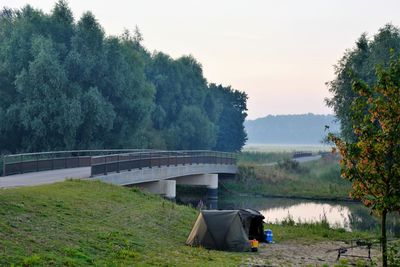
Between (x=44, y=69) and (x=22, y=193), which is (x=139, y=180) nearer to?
(x=44, y=69)

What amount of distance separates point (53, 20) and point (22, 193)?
109ft

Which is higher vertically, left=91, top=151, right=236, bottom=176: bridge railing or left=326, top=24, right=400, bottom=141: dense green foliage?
left=326, top=24, right=400, bottom=141: dense green foliage

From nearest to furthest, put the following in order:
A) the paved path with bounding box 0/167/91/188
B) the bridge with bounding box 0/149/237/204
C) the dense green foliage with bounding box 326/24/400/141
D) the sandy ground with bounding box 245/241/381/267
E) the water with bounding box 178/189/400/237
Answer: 1. the sandy ground with bounding box 245/241/381/267
2. the paved path with bounding box 0/167/91/188
3. the bridge with bounding box 0/149/237/204
4. the water with bounding box 178/189/400/237
5. the dense green foliage with bounding box 326/24/400/141

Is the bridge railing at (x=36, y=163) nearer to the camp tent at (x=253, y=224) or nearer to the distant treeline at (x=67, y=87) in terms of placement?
the distant treeline at (x=67, y=87)

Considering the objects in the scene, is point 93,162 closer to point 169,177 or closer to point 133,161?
point 133,161

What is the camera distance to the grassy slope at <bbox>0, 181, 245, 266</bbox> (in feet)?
45.9

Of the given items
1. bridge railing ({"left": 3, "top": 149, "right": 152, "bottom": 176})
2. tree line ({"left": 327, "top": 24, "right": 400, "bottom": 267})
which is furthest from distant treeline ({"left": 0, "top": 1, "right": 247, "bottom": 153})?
tree line ({"left": 327, "top": 24, "right": 400, "bottom": 267})

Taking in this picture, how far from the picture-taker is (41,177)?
99.7 ft

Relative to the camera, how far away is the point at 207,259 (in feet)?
56.3

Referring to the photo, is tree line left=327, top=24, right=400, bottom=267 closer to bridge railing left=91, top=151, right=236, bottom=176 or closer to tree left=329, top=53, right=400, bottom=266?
tree left=329, top=53, right=400, bottom=266

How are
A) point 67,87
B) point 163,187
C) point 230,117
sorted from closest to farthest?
point 163,187
point 67,87
point 230,117

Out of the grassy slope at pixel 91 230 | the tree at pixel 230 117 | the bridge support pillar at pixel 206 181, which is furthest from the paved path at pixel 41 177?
the tree at pixel 230 117

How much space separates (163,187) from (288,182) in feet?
66.8

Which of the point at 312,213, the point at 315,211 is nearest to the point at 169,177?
the point at 312,213
